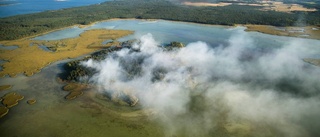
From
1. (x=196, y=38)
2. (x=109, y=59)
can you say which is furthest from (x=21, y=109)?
(x=196, y=38)

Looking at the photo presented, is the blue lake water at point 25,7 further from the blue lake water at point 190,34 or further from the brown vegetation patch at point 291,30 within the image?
the brown vegetation patch at point 291,30

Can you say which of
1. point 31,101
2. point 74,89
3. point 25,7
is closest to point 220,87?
point 74,89

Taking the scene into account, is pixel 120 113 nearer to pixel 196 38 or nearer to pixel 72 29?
pixel 196 38

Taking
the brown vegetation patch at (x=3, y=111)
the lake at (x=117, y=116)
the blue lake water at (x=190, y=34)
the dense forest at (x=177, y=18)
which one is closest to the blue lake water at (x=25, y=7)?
the dense forest at (x=177, y=18)

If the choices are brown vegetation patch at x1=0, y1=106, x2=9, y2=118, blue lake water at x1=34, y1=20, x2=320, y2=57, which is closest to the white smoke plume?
blue lake water at x1=34, y1=20, x2=320, y2=57

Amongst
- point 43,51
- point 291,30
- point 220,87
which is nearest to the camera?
point 220,87

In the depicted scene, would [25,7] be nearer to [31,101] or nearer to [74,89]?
[74,89]
